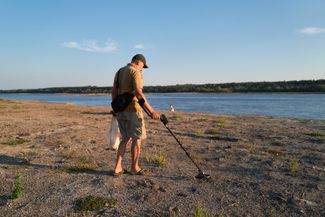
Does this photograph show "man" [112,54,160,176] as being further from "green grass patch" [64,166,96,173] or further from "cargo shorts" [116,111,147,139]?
"green grass patch" [64,166,96,173]

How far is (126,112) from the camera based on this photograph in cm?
578

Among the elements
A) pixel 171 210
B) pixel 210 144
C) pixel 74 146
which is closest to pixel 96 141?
pixel 74 146

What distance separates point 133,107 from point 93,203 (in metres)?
1.85

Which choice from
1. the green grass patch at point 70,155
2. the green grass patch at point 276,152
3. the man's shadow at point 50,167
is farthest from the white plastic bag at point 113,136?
the green grass patch at point 276,152

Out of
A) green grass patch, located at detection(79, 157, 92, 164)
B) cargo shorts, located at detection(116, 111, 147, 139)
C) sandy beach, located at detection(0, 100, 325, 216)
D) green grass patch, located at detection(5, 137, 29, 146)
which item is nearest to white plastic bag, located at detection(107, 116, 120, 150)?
sandy beach, located at detection(0, 100, 325, 216)

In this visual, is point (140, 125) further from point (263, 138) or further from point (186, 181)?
point (263, 138)

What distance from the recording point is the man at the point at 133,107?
554 cm

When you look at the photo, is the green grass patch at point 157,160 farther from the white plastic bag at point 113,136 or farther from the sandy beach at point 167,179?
the white plastic bag at point 113,136

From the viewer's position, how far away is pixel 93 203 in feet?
15.1

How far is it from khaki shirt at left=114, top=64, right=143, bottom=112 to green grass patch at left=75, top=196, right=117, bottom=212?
168 cm

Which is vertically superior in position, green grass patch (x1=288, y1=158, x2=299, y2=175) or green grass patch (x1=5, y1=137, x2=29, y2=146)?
green grass patch (x1=5, y1=137, x2=29, y2=146)

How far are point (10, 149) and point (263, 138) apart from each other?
770cm

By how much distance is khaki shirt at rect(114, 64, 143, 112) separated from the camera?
552cm

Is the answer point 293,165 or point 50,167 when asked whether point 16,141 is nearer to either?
point 50,167
